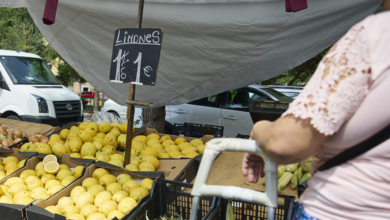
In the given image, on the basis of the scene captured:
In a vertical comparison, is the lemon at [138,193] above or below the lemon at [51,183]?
above

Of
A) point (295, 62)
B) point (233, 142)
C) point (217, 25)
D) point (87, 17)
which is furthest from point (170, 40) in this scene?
point (233, 142)

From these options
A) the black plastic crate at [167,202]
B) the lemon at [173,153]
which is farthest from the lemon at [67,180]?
the lemon at [173,153]

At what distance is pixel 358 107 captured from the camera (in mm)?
673

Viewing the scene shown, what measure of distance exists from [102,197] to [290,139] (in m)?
1.66

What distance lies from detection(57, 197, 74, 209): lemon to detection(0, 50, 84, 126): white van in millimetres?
4253

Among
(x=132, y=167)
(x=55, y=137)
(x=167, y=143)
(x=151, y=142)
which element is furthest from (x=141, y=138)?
(x=55, y=137)

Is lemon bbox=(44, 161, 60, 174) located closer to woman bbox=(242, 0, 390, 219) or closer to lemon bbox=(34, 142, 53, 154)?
lemon bbox=(34, 142, 53, 154)

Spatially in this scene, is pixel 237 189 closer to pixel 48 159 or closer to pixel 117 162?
pixel 117 162

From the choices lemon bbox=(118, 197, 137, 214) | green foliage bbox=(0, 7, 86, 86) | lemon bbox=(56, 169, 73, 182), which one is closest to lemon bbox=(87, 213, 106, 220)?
lemon bbox=(118, 197, 137, 214)

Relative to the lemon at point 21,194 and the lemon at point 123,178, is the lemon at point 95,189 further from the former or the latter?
the lemon at point 21,194

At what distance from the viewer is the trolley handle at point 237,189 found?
85cm

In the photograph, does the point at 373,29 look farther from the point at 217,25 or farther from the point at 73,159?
the point at 217,25

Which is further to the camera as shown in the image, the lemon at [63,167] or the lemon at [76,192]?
the lemon at [63,167]

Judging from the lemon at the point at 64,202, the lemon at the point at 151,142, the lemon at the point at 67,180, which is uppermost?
the lemon at the point at 151,142
